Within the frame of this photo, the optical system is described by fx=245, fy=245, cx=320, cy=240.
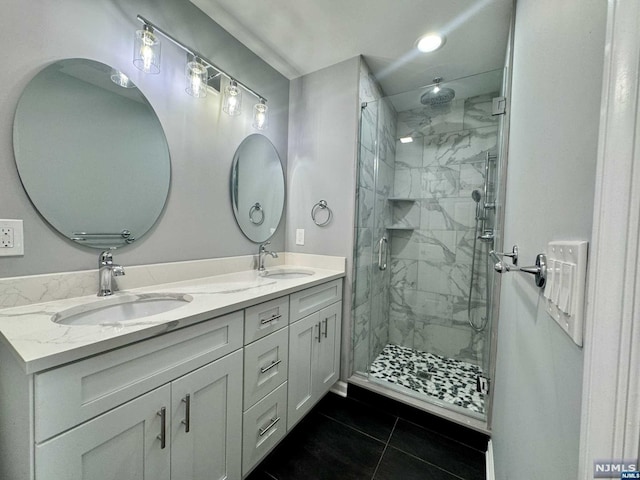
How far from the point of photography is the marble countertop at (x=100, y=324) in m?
0.60

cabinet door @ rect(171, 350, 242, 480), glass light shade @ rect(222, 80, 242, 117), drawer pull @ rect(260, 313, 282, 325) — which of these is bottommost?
cabinet door @ rect(171, 350, 242, 480)

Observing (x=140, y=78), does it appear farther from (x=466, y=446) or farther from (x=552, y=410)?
(x=466, y=446)

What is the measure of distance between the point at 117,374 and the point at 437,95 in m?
2.54

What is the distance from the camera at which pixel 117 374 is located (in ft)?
2.30

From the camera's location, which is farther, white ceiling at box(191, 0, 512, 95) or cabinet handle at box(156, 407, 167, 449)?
white ceiling at box(191, 0, 512, 95)

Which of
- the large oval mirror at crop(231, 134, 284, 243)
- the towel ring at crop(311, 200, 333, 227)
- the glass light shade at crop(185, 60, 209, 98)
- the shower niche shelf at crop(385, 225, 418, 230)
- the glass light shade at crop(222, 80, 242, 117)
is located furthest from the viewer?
the shower niche shelf at crop(385, 225, 418, 230)

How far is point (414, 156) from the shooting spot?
2500 millimetres

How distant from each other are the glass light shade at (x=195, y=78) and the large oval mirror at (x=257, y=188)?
1.32ft

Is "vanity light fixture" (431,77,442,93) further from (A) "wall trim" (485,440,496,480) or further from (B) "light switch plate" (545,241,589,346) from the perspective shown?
(A) "wall trim" (485,440,496,480)

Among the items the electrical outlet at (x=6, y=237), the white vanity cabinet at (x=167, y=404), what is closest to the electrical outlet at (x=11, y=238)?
the electrical outlet at (x=6, y=237)

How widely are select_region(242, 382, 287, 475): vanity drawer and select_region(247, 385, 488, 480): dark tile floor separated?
0.13 m

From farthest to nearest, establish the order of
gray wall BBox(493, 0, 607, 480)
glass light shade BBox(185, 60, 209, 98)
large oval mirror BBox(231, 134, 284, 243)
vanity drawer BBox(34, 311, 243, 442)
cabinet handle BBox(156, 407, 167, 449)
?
1. large oval mirror BBox(231, 134, 284, 243)
2. glass light shade BBox(185, 60, 209, 98)
3. cabinet handle BBox(156, 407, 167, 449)
4. vanity drawer BBox(34, 311, 243, 442)
5. gray wall BBox(493, 0, 607, 480)

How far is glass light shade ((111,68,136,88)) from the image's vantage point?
43.6 inches

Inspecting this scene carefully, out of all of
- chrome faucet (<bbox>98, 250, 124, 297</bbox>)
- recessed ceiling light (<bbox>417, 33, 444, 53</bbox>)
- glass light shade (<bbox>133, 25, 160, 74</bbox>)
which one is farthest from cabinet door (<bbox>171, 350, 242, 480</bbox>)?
recessed ceiling light (<bbox>417, 33, 444, 53</bbox>)
